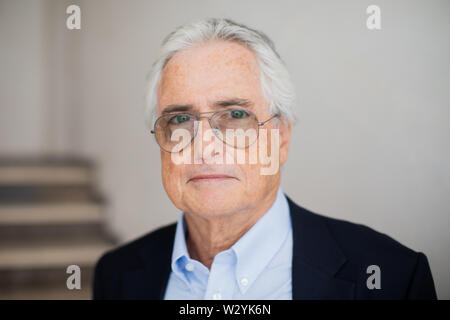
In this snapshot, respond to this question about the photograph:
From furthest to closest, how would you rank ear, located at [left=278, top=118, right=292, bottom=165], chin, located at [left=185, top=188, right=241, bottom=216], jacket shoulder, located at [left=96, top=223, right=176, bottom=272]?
1. jacket shoulder, located at [left=96, top=223, right=176, bottom=272]
2. ear, located at [left=278, top=118, right=292, bottom=165]
3. chin, located at [left=185, top=188, right=241, bottom=216]

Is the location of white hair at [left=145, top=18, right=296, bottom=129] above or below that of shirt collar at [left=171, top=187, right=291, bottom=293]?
above

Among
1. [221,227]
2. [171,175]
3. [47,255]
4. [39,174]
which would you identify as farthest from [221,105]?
[47,255]

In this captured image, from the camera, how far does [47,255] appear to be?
5.70 feet

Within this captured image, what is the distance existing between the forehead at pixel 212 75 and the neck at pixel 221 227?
0.34 metres

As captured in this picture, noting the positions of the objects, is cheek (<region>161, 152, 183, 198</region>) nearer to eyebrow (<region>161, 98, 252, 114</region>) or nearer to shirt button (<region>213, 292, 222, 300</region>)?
eyebrow (<region>161, 98, 252, 114</region>)

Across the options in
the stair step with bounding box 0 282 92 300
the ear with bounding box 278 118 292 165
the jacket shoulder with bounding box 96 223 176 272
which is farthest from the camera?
the stair step with bounding box 0 282 92 300

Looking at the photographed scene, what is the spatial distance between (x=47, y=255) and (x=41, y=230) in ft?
0.37

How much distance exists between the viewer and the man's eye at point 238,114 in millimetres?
1174

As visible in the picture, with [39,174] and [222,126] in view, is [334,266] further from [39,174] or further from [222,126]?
[39,174]

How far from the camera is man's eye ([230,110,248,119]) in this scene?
46.2 inches

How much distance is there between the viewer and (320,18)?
4.93 feet

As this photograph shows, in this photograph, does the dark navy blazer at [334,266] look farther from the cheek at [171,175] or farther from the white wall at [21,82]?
the white wall at [21,82]

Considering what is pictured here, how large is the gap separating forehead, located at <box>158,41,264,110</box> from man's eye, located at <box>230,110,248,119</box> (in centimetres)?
4

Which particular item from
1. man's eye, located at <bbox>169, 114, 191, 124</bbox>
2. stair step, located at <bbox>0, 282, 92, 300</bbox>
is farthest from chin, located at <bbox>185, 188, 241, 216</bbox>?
stair step, located at <bbox>0, 282, 92, 300</bbox>
